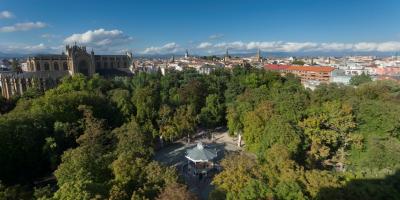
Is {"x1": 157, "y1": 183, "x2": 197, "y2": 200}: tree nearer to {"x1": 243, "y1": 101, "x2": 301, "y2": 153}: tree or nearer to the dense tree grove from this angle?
the dense tree grove

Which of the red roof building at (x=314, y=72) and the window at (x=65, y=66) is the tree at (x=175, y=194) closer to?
the window at (x=65, y=66)

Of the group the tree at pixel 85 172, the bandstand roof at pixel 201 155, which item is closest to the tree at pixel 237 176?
the tree at pixel 85 172

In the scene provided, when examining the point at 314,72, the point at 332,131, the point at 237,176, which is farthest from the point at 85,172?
the point at 314,72

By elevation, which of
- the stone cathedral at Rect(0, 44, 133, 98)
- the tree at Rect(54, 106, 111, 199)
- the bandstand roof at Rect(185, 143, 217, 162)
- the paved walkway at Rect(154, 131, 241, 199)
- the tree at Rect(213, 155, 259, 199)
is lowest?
the paved walkway at Rect(154, 131, 241, 199)

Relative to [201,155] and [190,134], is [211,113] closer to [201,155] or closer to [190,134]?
[190,134]

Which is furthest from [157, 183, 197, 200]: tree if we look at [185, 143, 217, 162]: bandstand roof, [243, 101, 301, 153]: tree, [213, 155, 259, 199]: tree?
[243, 101, 301, 153]: tree
